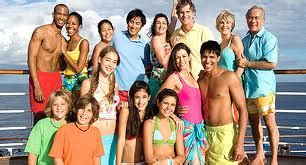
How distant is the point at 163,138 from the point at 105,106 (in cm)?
64

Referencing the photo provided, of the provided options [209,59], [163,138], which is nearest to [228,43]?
[209,59]

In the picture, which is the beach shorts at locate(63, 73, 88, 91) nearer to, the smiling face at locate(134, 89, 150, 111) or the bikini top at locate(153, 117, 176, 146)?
the smiling face at locate(134, 89, 150, 111)

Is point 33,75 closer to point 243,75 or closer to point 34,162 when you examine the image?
point 34,162

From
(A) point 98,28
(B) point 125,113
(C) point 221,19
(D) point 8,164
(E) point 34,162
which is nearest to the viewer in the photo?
(E) point 34,162

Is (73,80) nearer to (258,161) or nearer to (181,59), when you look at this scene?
(181,59)

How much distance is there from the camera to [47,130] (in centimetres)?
383

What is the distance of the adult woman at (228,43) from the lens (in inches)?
177

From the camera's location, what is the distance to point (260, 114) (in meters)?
4.72

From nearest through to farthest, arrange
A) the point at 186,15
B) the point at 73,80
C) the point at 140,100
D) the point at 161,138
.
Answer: the point at 161,138
the point at 140,100
the point at 186,15
the point at 73,80

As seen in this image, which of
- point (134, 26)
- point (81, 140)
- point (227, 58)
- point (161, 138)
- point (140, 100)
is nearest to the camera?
point (81, 140)

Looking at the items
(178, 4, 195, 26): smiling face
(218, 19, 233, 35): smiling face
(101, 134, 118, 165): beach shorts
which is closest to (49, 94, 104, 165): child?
(101, 134, 118, 165): beach shorts

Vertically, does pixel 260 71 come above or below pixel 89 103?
above

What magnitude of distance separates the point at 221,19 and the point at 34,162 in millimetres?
2412

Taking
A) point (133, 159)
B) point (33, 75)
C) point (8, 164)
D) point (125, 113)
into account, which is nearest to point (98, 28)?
point (33, 75)
